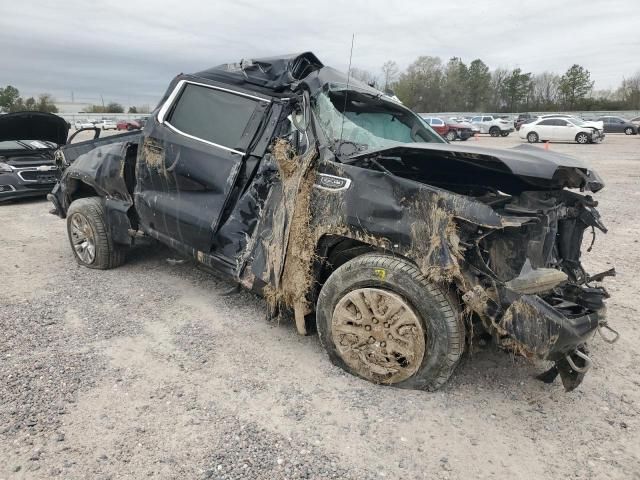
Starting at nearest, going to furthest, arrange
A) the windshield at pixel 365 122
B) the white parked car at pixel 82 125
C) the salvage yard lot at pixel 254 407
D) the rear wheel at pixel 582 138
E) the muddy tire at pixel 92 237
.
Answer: the salvage yard lot at pixel 254 407 → the windshield at pixel 365 122 → the muddy tire at pixel 92 237 → the white parked car at pixel 82 125 → the rear wheel at pixel 582 138

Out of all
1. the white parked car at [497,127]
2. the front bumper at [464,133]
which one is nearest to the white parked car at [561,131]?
the front bumper at [464,133]

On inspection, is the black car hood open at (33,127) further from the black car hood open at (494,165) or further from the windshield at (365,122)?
the black car hood open at (494,165)

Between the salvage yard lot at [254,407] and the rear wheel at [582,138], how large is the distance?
996 inches

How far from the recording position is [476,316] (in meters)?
2.81

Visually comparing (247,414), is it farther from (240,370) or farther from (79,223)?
(79,223)

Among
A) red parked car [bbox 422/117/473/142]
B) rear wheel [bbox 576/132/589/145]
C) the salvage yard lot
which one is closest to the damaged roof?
the salvage yard lot

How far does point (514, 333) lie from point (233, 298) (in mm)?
2562

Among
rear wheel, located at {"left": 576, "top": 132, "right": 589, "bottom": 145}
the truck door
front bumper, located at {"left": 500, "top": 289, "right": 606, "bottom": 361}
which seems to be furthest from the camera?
rear wheel, located at {"left": 576, "top": 132, "right": 589, "bottom": 145}

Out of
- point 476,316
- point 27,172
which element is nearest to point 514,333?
point 476,316

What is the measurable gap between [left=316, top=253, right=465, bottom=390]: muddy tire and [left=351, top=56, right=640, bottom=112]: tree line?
Answer: 55939 mm

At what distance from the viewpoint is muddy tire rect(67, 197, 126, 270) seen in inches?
191

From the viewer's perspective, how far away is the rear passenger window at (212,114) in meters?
3.69

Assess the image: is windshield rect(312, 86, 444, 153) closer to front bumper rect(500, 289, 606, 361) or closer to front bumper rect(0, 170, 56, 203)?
front bumper rect(500, 289, 606, 361)

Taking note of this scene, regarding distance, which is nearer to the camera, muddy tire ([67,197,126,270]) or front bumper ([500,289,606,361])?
front bumper ([500,289,606,361])
